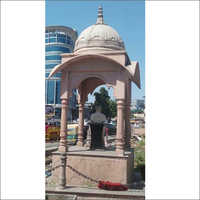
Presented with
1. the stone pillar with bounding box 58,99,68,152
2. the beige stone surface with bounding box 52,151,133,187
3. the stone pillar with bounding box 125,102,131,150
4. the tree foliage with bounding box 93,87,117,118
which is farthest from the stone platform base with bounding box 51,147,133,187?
the tree foliage with bounding box 93,87,117,118

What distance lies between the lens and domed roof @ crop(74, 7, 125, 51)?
26.0ft

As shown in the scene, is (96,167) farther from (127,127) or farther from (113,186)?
(127,127)

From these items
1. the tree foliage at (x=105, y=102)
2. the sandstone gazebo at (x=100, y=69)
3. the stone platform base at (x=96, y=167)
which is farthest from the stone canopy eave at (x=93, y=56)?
the tree foliage at (x=105, y=102)

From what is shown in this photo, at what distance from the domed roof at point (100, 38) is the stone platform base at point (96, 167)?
3658 mm

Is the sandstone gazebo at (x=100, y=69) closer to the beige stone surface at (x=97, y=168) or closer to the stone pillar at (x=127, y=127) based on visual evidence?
the beige stone surface at (x=97, y=168)

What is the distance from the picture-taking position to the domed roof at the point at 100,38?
793 cm

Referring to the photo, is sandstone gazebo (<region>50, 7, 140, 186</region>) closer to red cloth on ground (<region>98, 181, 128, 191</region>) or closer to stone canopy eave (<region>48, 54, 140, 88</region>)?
stone canopy eave (<region>48, 54, 140, 88</region>)

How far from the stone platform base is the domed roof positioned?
3.66 metres

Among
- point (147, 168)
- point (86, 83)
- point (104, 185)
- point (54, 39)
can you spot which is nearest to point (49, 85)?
point (54, 39)

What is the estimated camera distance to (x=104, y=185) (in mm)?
6223

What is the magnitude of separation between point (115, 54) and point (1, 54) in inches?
153

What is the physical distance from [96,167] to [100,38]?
431 cm

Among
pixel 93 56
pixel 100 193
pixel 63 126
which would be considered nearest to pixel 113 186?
pixel 100 193

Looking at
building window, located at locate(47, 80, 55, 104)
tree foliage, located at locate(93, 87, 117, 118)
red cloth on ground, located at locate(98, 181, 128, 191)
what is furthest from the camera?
building window, located at locate(47, 80, 55, 104)
